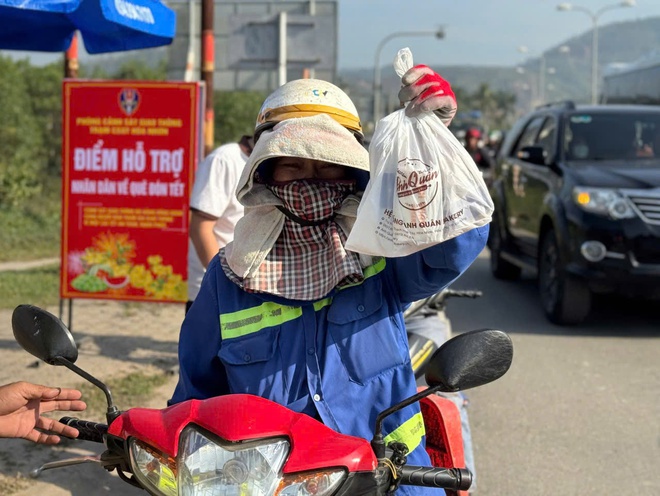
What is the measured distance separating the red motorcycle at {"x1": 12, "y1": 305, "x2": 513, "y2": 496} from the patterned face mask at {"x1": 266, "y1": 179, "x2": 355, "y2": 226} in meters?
0.53

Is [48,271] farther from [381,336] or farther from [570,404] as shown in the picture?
[381,336]

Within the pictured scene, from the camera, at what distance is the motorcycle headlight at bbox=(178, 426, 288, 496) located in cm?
187

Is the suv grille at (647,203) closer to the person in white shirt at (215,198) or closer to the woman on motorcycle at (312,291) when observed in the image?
the person in white shirt at (215,198)

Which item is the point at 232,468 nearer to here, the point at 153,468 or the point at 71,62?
the point at 153,468

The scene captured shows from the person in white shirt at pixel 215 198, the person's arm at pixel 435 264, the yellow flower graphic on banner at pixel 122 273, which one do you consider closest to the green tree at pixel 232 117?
the yellow flower graphic on banner at pixel 122 273

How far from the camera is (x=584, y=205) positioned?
841 centimetres

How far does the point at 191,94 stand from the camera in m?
6.86

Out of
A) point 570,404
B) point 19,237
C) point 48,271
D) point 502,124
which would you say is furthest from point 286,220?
point 502,124

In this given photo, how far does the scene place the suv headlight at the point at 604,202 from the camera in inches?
324

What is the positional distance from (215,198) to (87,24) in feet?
3.91

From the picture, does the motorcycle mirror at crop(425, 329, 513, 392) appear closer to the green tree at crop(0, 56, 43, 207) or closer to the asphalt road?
the asphalt road

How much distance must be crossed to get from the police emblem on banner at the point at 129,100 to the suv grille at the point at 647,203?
4.25 m

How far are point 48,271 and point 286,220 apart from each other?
9397mm

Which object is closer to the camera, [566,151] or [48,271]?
[566,151]
